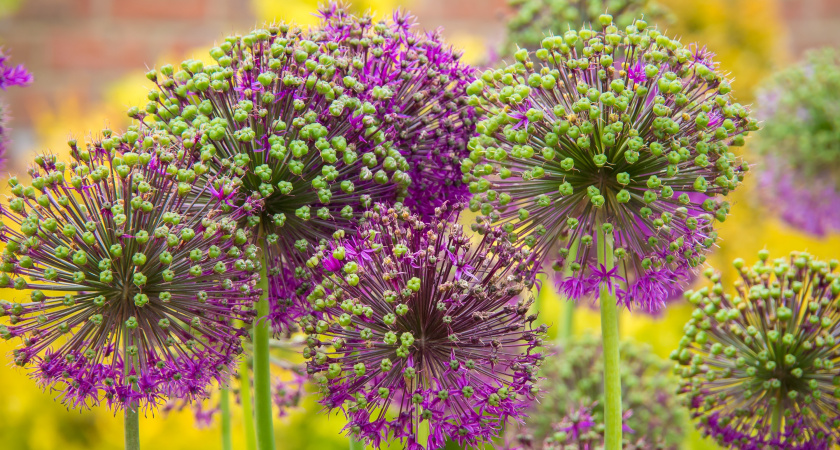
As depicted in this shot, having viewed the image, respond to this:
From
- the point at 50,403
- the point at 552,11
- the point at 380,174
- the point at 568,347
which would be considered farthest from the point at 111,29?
the point at 380,174

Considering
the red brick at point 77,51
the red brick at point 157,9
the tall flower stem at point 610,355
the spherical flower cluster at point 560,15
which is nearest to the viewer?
the tall flower stem at point 610,355

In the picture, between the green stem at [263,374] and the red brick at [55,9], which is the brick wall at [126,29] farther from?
the green stem at [263,374]

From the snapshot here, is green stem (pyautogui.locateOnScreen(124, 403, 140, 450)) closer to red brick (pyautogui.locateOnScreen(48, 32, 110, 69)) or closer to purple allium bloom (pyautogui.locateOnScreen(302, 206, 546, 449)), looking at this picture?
purple allium bloom (pyautogui.locateOnScreen(302, 206, 546, 449))

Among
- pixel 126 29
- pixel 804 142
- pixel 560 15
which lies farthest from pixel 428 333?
pixel 126 29

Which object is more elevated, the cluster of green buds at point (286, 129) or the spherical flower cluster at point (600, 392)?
the cluster of green buds at point (286, 129)

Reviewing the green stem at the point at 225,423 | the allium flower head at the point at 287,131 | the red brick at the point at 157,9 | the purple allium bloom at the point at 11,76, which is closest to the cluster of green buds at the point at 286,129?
the allium flower head at the point at 287,131

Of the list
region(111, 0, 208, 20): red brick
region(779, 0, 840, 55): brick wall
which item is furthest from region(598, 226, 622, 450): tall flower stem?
region(779, 0, 840, 55): brick wall

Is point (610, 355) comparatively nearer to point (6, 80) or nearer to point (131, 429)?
point (131, 429)
